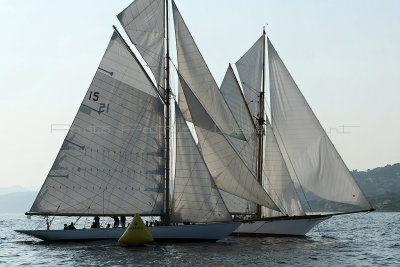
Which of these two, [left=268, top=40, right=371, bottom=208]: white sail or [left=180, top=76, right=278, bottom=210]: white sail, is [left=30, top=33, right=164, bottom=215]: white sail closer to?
[left=180, top=76, right=278, bottom=210]: white sail

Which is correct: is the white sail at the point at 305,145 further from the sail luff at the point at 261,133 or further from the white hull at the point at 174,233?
the white hull at the point at 174,233

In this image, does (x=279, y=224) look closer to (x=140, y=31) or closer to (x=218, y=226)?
(x=218, y=226)

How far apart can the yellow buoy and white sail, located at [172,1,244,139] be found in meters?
8.16

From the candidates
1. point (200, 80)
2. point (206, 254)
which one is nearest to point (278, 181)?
point (200, 80)

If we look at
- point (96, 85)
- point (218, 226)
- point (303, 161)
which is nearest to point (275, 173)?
point (303, 161)

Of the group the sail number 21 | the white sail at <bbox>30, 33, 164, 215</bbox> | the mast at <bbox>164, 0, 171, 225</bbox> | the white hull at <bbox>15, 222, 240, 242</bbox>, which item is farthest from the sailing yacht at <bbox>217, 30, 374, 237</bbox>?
the sail number 21

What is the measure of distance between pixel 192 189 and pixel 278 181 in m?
11.7

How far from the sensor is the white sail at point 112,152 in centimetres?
3891

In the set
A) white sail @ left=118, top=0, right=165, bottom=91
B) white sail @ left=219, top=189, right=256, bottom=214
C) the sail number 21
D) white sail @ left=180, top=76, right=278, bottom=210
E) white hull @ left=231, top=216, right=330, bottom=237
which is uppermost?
white sail @ left=118, top=0, right=165, bottom=91

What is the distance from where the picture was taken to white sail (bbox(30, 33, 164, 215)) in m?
38.9

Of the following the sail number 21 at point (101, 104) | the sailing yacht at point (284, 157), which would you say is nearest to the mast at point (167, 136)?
the sail number 21 at point (101, 104)

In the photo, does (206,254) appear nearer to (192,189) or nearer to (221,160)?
(192,189)

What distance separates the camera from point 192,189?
3781 cm

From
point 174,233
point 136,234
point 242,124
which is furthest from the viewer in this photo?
point 242,124
